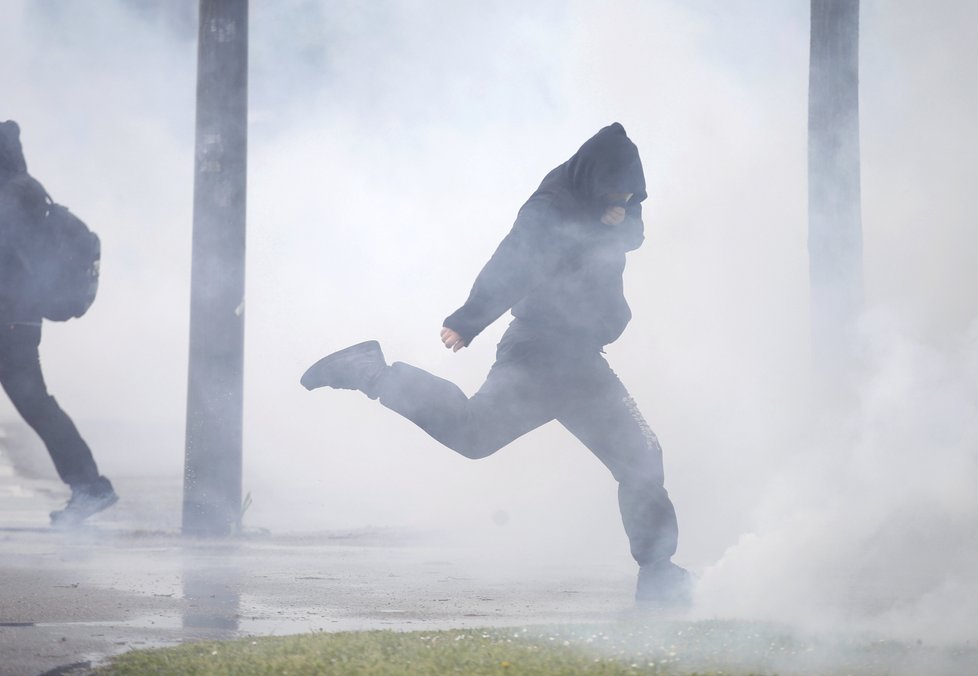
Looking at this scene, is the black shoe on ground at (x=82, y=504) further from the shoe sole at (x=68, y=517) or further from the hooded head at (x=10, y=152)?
the hooded head at (x=10, y=152)

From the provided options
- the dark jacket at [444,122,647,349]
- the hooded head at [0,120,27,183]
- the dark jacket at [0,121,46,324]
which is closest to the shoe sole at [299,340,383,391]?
the dark jacket at [444,122,647,349]

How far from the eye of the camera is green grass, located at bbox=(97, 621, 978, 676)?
3916mm

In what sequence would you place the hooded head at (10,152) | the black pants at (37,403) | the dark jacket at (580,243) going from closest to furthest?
1. the dark jacket at (580,243)
2. the black pants at (37,403)
3. the hooded head at (10,152)

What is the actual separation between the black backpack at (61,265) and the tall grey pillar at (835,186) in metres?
4.67

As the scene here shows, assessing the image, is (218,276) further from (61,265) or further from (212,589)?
(212,589)

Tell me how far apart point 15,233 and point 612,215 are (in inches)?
179

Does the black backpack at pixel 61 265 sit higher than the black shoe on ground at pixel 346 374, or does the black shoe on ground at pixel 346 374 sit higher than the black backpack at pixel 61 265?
the black backpack at pixel 61 265

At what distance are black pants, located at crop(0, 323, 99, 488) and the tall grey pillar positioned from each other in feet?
15.6

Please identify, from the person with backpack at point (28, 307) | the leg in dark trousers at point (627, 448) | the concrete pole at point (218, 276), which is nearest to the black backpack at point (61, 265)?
the person with backpack at point (28, 307)

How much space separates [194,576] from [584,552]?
109 inches

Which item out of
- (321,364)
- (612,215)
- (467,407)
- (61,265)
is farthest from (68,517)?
(612,215)

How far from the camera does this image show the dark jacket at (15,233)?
855 centimetres

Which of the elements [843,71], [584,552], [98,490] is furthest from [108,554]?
[843,71]

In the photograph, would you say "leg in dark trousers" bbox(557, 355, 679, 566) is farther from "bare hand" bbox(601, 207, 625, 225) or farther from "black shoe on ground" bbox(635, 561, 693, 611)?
"bare hand" bbox(601, 207, 625, 225)
